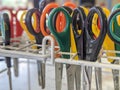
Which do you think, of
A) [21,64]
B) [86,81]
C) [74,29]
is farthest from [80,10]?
[21,64]

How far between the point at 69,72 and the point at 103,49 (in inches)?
3.4

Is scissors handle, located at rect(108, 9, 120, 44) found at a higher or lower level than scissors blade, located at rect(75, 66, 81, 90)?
higher

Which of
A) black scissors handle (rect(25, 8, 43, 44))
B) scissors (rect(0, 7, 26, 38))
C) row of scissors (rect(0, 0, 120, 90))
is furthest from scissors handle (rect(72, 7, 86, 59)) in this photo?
scissors (rect(0, 7, 26, 38))

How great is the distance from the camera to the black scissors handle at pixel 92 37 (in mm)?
379

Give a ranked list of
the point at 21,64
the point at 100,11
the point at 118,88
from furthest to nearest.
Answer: the point at 21,64, the point at 118,88, the point at 100,11

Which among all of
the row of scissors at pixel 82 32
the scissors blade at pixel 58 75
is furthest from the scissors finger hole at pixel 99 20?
the scissors blade at pixel 58 75

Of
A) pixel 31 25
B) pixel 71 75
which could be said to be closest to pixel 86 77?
pixel 71 75

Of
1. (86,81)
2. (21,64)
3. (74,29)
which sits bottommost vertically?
(21,64)

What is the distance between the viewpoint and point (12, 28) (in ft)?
1.90

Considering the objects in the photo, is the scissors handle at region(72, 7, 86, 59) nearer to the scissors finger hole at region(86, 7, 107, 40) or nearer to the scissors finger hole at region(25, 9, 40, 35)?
the scissors finger hole at region(86, 7, 107, 40)

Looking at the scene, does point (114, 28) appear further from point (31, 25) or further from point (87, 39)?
point (31, 25)

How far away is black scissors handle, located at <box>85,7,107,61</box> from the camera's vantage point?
38 cm

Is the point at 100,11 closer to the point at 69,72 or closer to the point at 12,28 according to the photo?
the point at 69,72

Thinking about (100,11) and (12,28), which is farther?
(12,28)
